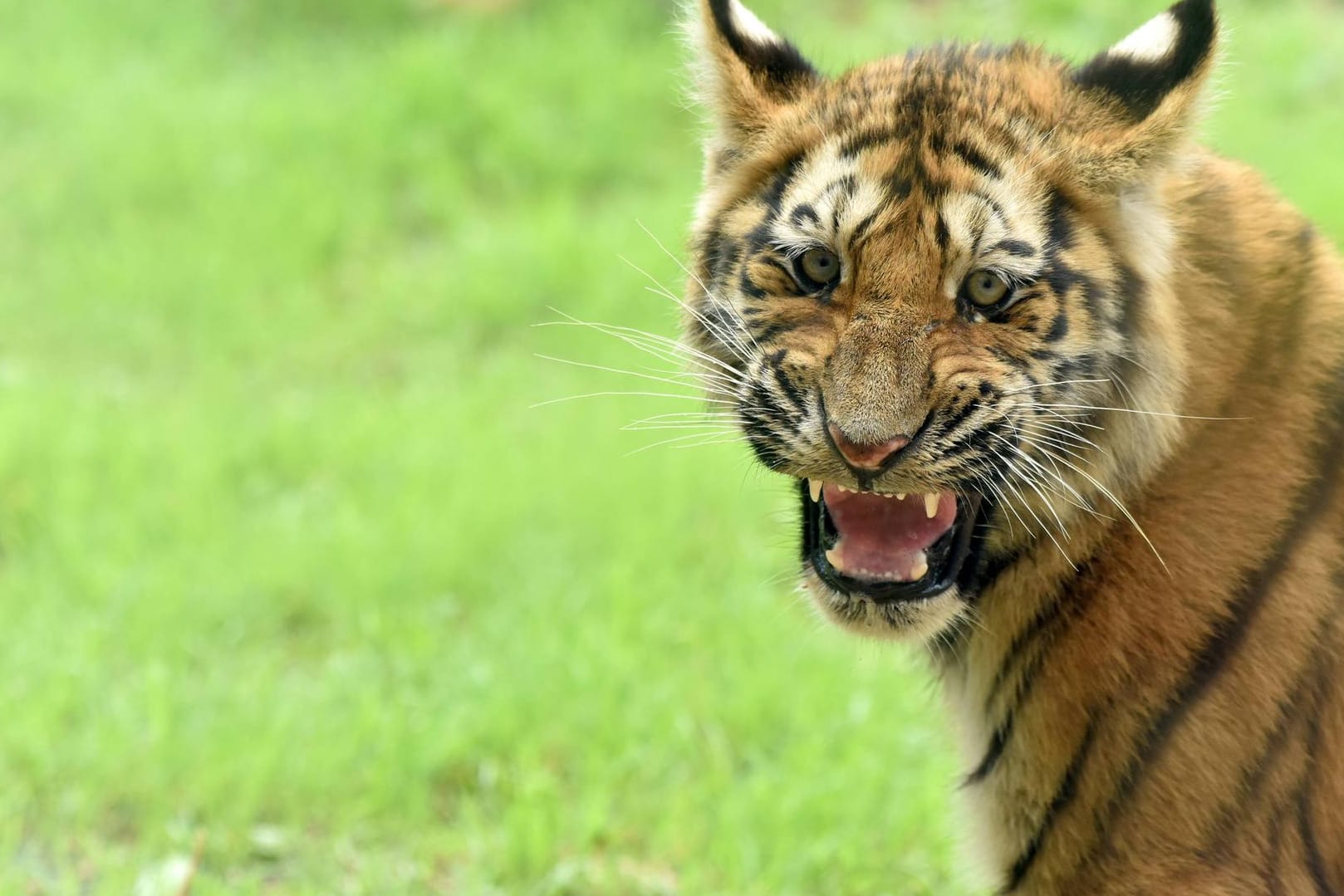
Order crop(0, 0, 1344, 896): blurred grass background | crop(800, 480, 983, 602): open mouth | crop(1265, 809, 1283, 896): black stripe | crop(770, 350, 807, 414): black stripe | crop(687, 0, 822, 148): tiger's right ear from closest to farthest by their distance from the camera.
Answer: crop(1265, 809, 1283, 896): black stripe
crop(770, 350, 807, 414): black stripe
crop(800, 480, 983, 602): open mouth
crop(687, 0, 822, 148): tiger's right ear
crop(0, 0, 1344, 896): blurred grass background

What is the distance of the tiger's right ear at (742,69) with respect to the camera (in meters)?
2.59

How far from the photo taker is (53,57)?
9.20m

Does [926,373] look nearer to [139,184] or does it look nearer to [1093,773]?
[1093,773]

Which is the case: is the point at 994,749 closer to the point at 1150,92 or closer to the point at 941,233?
the point at 941,233

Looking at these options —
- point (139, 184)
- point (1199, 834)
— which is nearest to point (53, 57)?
point (139, 184)

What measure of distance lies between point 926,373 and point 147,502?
396cm

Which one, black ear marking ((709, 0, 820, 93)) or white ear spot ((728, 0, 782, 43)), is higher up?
white ear spot ((728, 0, 782, 43))

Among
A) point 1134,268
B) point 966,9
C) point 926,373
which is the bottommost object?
point 926,373

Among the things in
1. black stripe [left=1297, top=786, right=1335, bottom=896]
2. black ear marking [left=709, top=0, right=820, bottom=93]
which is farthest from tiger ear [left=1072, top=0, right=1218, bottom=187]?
black stripe [left=1297, top=786, right=1335, bottom=896]

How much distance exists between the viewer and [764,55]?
2611mm

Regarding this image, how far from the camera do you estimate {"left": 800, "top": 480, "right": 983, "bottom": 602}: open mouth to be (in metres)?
2.42

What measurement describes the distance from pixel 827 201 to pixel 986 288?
294 mm

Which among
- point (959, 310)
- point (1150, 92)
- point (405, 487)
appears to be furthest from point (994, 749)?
point (405, 487)

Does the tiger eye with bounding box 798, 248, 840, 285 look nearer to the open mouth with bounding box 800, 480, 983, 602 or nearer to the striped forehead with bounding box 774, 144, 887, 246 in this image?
the striped forehead with bounding box 774, 144, 887, 246
